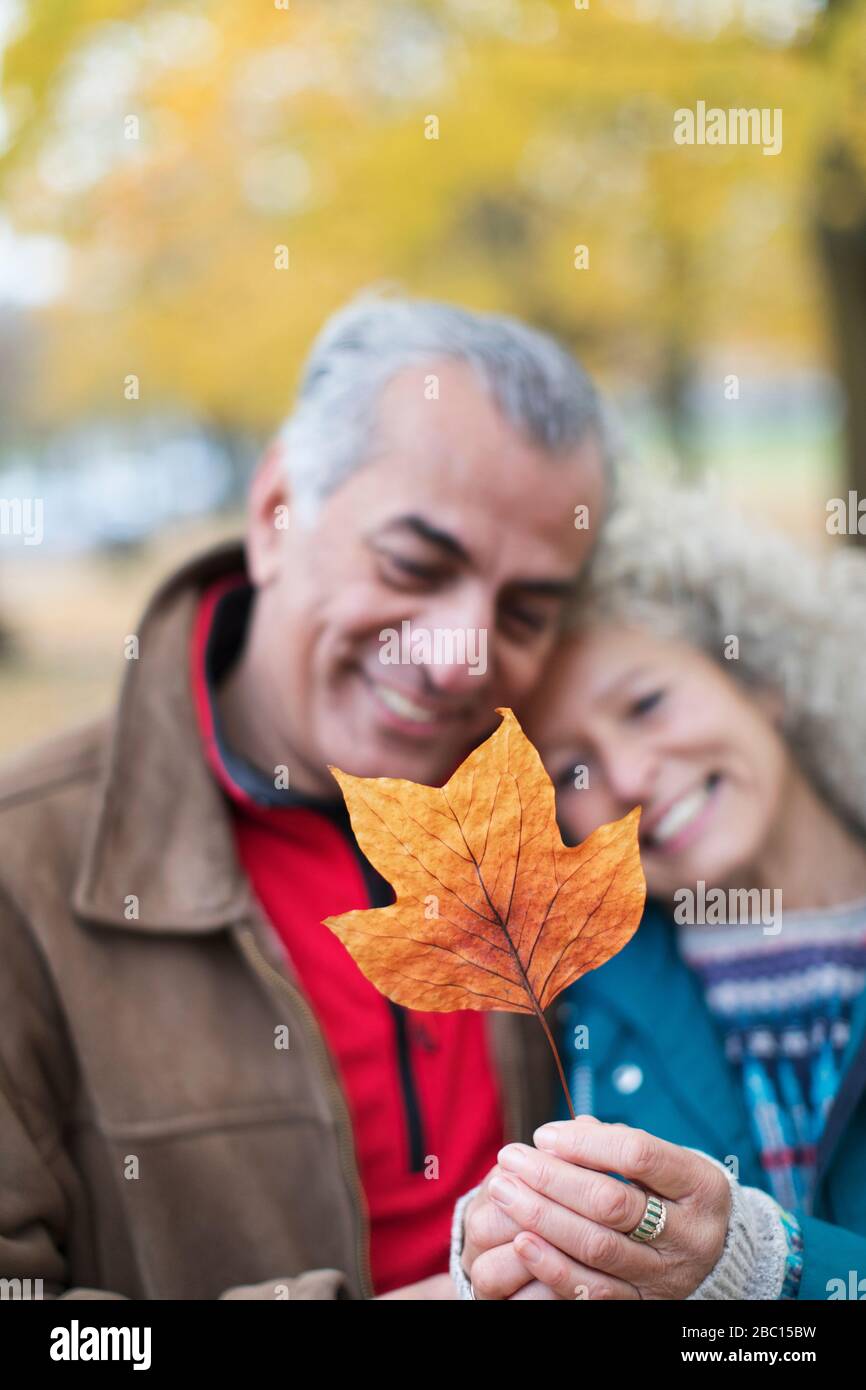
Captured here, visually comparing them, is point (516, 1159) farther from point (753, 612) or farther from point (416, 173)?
point (416, 173)

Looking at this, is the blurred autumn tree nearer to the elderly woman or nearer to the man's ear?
the elderly woman

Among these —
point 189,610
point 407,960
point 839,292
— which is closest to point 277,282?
point 839,292

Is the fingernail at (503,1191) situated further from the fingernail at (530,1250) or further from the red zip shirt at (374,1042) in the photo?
the red zip shirt at (374,1042)

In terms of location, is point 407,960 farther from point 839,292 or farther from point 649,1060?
point 839,292

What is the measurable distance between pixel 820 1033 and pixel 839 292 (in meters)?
3.76

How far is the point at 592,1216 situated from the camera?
112 centimetres

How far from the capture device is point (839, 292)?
15.5 feet

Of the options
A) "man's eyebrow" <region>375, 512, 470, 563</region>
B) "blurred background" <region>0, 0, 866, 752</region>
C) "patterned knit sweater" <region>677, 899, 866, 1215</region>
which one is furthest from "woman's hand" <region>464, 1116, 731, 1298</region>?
"blurred background" <region>0, 0, 866, 752</region>

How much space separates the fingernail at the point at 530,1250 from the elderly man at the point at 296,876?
1.14ft

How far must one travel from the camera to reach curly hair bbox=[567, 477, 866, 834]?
1.96m

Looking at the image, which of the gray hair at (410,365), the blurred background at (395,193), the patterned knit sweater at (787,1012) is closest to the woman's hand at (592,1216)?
the patterned knit sweater at (787,1012)

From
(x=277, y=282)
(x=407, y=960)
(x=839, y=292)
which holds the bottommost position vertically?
(x=407, y=960)
